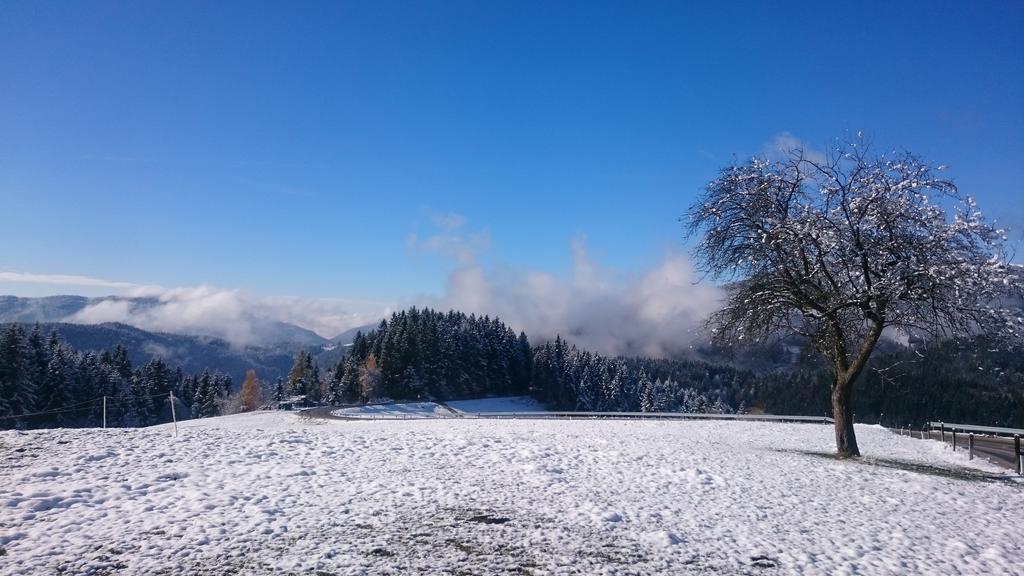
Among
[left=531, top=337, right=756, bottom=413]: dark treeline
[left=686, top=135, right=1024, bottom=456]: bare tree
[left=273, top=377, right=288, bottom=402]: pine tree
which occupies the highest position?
[left=686, top=135, right=1024, bottom=456]: bare tree

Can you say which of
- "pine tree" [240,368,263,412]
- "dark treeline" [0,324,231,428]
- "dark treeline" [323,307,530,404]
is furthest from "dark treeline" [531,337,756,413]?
"dark treeline" [0,324,231,428]

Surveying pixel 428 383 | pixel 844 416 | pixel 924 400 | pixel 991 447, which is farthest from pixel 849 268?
pixel 924 400

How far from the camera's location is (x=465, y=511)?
10594mm

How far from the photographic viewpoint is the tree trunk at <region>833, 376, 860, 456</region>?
63.7 ft

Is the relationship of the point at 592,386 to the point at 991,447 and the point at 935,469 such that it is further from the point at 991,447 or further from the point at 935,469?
the point at 935,469

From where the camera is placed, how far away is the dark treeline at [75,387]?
5353 cm

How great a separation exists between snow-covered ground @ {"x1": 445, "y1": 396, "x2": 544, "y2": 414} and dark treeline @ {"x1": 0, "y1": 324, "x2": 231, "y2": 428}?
116 feet

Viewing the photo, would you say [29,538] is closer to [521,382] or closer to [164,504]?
[164,504]

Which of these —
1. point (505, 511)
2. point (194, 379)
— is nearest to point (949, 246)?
point (505, 511)

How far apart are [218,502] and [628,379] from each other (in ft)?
372

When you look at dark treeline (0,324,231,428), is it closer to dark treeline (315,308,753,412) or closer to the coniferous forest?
the coniferous forest

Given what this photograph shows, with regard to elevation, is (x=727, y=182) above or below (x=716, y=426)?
above

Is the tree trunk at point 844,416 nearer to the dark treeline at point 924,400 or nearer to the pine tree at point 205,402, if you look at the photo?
the dark treeline at point 924,400

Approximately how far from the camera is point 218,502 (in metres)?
10.3
